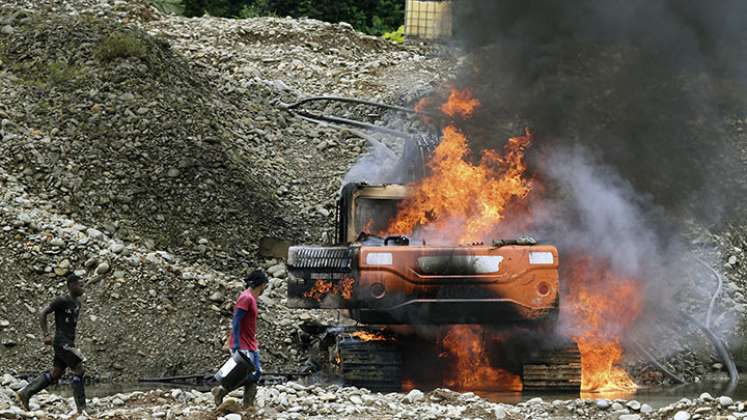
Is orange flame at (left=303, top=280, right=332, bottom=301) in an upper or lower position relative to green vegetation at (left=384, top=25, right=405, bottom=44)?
lower

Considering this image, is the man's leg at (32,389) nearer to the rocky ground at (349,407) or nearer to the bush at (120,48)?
the rocky ground at (349,407)

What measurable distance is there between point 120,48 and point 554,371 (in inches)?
587

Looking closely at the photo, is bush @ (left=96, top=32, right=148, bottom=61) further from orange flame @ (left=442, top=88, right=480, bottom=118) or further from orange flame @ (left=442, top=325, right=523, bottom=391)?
orange flame @ (left=442, top=325, right=523, bottom=391)

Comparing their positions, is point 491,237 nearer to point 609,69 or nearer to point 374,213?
point 374,213

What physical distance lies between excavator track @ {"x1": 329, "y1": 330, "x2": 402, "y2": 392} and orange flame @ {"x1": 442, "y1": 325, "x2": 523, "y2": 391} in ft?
2.49

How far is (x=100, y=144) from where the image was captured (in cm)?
2677

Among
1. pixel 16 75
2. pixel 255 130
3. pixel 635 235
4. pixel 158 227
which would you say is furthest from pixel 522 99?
pixel 16 75

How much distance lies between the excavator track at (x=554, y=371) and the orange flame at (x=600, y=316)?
2.26 feet

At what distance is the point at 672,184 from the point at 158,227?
9130mm

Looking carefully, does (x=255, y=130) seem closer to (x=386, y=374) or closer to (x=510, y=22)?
(x=510, y=22)

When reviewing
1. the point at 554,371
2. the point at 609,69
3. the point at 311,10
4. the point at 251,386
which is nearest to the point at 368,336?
the point at 554,371

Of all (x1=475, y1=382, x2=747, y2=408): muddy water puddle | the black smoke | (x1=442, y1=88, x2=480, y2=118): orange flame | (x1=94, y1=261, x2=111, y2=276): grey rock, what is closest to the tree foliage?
the black smoke

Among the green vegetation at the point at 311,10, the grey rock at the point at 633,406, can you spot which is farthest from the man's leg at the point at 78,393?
the green vegetation at the point at 311,10

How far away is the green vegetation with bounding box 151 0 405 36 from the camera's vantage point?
4534cm
